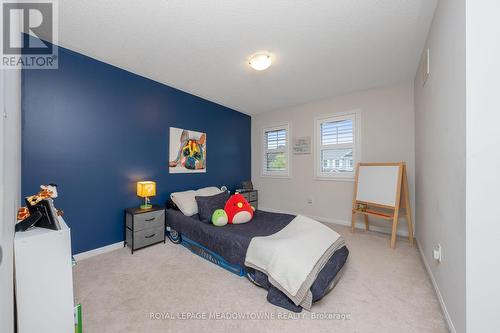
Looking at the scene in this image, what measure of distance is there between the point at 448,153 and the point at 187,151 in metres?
3.29

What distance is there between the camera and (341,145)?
12.0 ft

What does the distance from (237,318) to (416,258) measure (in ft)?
7.59

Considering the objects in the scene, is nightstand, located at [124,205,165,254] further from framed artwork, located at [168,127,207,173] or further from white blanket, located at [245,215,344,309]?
white blanket, located at [245,215,344,309]

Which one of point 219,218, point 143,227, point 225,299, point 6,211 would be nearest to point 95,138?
point 143,227

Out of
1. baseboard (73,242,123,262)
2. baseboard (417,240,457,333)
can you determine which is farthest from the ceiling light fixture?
baseboard (73,242,123,262)

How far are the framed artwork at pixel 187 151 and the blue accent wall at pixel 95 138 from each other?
0.11 metres

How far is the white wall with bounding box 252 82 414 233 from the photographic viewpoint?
10.3 feet

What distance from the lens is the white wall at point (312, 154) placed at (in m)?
3.13

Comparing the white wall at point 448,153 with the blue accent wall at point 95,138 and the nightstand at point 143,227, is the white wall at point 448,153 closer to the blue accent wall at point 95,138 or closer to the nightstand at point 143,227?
the blue accent wall at point 95,138

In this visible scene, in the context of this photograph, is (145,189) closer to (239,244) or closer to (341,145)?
(239,244)

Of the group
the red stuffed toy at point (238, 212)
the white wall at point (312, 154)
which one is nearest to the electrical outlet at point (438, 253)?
the white wall at point (312, 154)

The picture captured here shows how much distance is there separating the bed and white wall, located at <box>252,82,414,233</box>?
1.52m

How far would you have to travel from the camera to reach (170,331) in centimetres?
137

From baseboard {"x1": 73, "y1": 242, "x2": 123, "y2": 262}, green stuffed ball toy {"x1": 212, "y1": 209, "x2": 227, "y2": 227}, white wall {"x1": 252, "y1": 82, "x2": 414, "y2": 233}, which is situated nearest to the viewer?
baseboard {"x1": 73, "y1": 242, "x2": 123, "y2": 262}
